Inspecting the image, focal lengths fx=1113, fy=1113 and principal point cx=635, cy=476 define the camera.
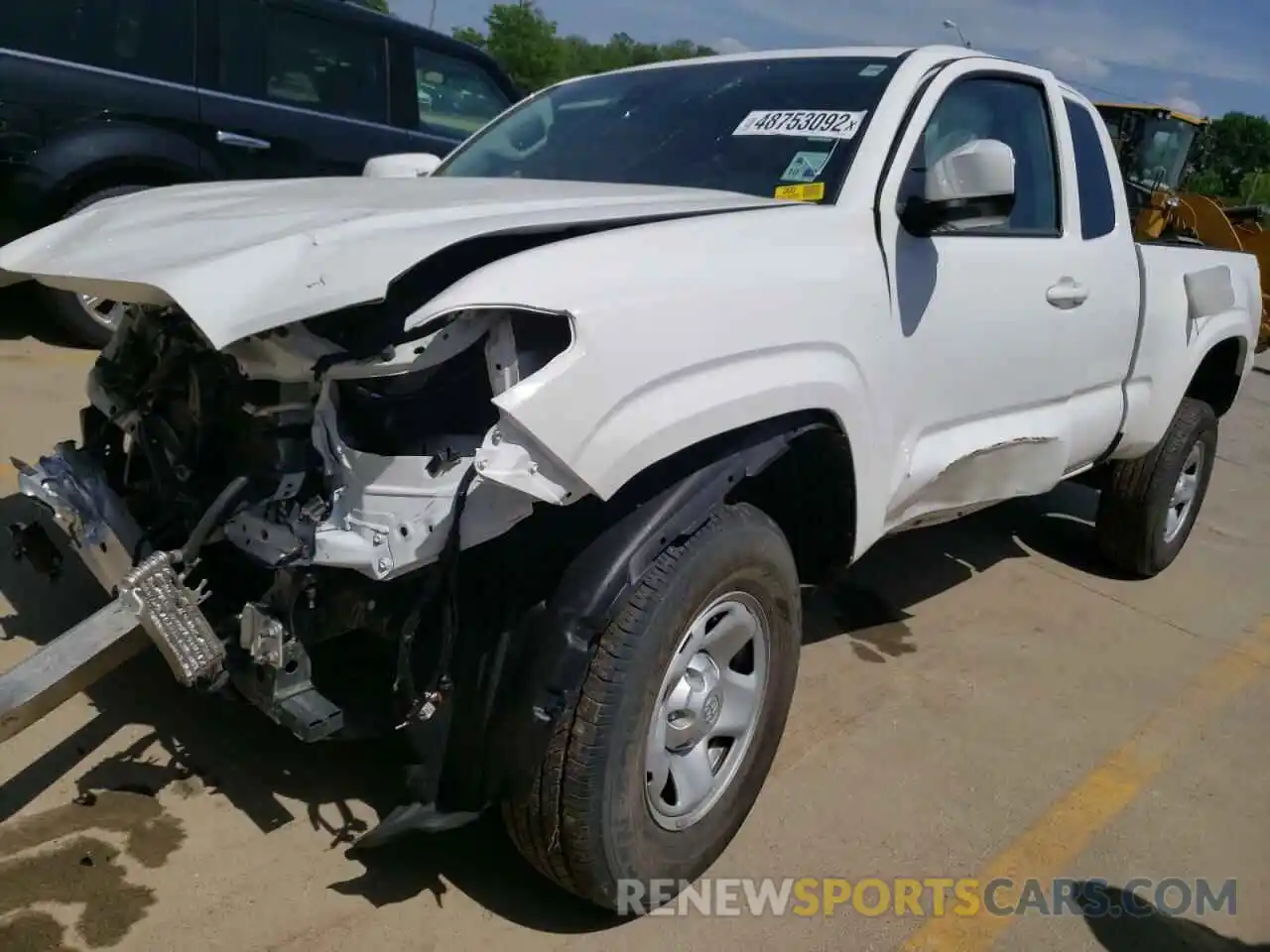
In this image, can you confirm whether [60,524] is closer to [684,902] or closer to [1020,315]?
[684,902]

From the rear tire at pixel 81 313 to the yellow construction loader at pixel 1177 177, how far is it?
6.85 meters

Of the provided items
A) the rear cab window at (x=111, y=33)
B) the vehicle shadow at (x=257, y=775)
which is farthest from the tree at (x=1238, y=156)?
the vehicle shadow at (x=257, y=775)

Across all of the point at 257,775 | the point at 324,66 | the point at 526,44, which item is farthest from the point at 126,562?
the point at 526,44

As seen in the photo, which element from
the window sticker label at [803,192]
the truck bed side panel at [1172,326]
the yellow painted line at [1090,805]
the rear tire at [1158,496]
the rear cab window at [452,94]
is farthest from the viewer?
the rear cab window at [452,94]

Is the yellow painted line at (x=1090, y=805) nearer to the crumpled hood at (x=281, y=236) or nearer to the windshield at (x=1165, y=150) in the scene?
the crumpled hood at (x=281, y=236)

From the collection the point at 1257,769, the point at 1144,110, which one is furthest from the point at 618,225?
the point at 1144,110

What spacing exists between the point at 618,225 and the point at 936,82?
4.43 ft

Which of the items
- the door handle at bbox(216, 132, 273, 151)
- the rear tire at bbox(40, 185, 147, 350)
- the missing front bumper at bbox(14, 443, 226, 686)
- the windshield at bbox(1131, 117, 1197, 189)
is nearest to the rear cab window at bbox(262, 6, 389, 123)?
the door handle at bbox(216, 132, 273, 151)

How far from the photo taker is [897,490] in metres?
3.09

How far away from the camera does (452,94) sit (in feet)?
24.2

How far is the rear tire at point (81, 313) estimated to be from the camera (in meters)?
5.85

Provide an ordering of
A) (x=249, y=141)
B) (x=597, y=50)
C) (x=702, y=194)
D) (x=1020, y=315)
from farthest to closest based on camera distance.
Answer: (x=597, y=50) → (x=249, y=141) → (x=1020, y=315) → (x=702, y=194)

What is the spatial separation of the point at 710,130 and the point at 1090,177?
155 centimetres

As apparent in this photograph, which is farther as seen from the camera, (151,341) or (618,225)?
(151,341)
